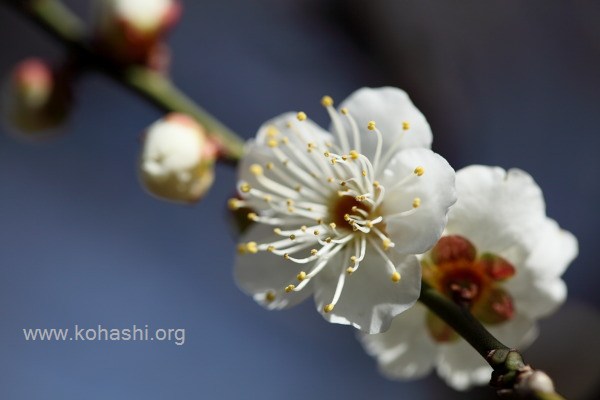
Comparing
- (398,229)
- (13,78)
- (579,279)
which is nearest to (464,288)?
(398,229)

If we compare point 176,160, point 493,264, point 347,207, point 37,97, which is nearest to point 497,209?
point 493,264

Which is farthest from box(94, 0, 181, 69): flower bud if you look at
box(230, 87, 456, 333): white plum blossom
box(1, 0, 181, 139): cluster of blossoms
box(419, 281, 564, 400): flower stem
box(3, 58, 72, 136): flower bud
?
box(419, 281, 564, 400): flower stem

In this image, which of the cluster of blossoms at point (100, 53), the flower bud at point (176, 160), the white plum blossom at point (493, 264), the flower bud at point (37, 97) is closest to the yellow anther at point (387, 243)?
the white plum blossom at point (493, 264)

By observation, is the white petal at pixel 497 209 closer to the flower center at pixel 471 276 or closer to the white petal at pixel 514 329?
the flower center at pixel 471 276

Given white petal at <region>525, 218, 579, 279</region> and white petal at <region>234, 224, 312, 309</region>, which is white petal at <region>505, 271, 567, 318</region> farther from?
white petal at <region>234, 224, 312, 309</region>

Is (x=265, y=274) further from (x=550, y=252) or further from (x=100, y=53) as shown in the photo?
(x=100, y=53)

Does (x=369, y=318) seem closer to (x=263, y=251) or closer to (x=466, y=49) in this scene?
(x=263, y=251)
